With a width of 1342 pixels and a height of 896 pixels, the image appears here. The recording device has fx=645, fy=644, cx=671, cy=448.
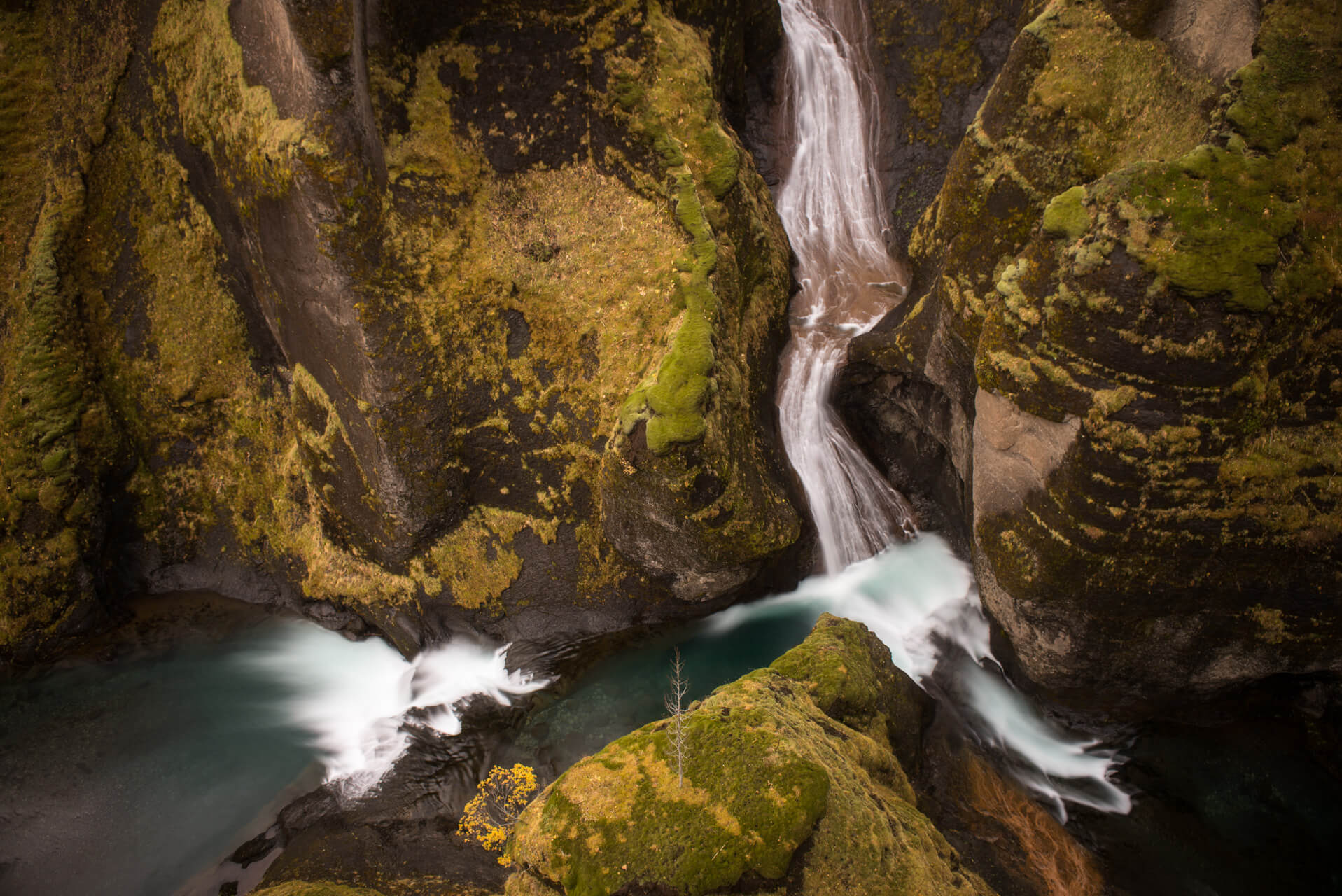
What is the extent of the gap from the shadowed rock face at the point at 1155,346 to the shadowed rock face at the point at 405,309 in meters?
4.03

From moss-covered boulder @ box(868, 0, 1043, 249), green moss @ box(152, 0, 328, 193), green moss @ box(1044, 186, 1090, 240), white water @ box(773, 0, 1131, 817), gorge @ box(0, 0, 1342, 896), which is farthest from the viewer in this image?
moss-covered boulder @ box(868, 0, 1043, 249)

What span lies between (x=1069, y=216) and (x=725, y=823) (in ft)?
25.4

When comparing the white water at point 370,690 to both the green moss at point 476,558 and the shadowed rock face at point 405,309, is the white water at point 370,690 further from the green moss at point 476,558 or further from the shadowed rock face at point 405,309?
the green moss at point 476,558

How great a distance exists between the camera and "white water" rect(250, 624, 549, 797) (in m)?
11.5

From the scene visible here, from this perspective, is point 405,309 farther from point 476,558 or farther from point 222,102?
point 476,558

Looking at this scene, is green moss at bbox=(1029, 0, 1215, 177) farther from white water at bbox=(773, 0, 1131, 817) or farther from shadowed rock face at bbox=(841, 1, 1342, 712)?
white water at bbox=(773, 0, 1131, 817)

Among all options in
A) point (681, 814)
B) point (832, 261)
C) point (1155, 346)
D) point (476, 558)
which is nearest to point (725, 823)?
point (681, 814)

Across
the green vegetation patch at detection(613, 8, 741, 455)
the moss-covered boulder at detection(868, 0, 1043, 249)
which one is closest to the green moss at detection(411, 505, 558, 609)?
the green vegetation patch at detection(613, 8, 741, 455)

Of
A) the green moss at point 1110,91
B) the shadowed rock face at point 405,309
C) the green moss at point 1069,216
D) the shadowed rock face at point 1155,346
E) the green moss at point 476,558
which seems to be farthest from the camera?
the green moss at point 476,558

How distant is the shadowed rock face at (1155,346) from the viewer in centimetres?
690

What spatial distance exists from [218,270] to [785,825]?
44.0 feet

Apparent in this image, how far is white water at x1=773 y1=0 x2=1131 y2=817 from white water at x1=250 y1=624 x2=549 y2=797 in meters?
4.91

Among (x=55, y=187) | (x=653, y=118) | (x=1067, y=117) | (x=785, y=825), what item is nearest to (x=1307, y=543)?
(x=1067, y=117)

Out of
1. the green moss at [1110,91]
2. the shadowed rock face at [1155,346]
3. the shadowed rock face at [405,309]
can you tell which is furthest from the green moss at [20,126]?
the green moss at [1110,91]
